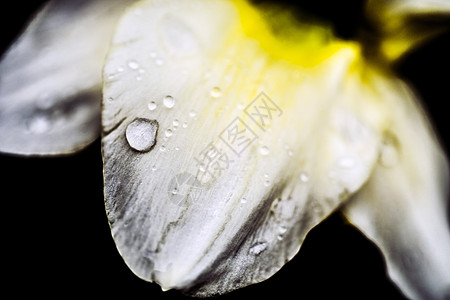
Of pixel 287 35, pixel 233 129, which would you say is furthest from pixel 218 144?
pixel 287 35

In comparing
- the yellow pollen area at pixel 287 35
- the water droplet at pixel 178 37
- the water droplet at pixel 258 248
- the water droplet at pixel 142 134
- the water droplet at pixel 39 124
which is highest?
the yellow pollen area at pixel 287 35

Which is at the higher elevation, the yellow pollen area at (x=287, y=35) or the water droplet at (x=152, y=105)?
the yellow pollen area at (x=287, y=35)

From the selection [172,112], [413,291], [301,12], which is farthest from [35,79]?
[413,291]

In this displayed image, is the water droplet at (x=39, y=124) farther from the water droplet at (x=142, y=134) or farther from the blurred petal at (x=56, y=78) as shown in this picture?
the water droplet at (x=142, y=134)

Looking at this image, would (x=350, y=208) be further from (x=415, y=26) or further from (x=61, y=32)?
(x=61, y=32)

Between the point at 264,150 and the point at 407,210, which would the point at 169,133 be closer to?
the point at 264,150

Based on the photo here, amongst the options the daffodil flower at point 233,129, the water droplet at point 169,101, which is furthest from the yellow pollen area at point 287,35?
Answer: the water droplet at point 169,101
